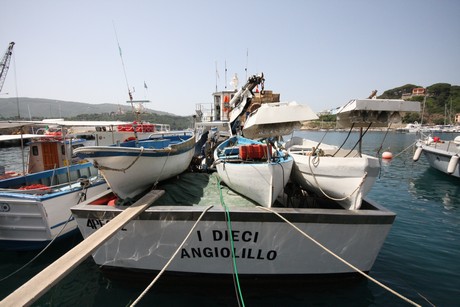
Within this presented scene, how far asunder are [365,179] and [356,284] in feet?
8.52

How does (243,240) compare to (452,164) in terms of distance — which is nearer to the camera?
(243,240)

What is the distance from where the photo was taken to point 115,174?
514 cm

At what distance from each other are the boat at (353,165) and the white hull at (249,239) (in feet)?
1.67

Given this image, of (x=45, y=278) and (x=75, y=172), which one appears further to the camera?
(x=75, y=172)

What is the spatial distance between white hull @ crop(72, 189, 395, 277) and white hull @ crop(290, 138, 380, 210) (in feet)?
1.39

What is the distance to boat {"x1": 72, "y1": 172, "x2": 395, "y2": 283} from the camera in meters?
4.34

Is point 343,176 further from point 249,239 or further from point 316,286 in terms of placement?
point 316,286

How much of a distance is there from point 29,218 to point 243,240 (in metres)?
6.50

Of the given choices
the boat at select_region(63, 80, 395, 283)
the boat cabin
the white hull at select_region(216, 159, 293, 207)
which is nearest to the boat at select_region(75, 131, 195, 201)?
the boat at select_region(63, 80, 395, 283)

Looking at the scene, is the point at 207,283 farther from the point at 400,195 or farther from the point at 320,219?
the point at 400,195

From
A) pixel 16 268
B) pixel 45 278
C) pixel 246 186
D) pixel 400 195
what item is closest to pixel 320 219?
pixel 246 186

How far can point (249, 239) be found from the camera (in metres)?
4.46

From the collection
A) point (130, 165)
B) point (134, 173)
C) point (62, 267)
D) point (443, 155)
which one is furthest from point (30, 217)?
point (443, 155)

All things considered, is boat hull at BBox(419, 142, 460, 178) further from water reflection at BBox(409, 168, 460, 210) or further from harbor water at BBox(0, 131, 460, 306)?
harbor water at BBox(0, 131, 460, 306)
